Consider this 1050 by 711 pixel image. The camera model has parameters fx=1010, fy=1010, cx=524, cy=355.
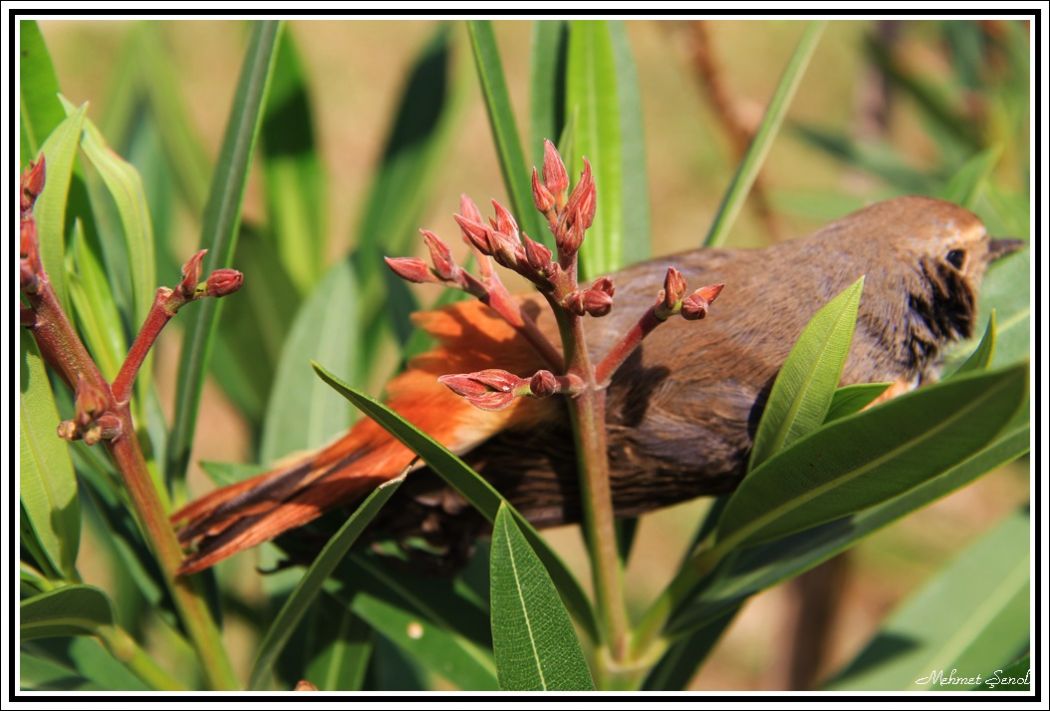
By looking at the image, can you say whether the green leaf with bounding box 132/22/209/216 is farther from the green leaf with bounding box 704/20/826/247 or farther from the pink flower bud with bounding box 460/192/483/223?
the pink flower bud with bounding box 460/192/483/223

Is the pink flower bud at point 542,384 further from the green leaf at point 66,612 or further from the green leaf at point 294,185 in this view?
the green leaf at point 294,185

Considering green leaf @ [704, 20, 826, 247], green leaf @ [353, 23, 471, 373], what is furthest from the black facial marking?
green leaf @ [353, 23, 471, 373]

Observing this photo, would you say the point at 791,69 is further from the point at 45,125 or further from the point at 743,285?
the point at 45,125

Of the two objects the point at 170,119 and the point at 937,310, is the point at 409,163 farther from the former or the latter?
the point at 937,310

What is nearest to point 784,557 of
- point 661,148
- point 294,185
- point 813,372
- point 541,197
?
point 813,372

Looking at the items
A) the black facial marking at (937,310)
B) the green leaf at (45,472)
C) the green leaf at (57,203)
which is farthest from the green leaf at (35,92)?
the black facial marking at (937,310)
